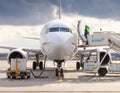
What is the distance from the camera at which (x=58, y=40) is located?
1878cm

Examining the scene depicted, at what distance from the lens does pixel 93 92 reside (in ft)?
43.3

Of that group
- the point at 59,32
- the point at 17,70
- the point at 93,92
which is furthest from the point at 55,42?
the point at 93,92

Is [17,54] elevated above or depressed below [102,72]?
above

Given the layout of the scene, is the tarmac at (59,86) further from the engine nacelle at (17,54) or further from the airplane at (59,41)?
the engine nacelle at (17,54)

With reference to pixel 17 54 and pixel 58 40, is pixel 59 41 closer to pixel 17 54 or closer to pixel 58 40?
pixel 58 40

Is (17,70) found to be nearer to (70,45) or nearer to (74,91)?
(70,45)

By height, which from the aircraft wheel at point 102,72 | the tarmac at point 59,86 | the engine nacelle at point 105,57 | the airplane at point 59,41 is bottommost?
the tarmac at point 59,86

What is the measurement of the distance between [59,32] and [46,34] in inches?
48.3

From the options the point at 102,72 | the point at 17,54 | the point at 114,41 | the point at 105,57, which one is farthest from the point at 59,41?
the point at 17,54

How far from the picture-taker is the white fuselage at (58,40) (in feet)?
62.3

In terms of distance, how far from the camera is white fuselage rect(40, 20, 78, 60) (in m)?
19.0

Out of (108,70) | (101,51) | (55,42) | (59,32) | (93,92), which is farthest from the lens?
(101,51)

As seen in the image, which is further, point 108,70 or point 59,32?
point 108,70

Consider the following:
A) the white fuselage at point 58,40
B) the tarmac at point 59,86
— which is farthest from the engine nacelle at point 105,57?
the tarmac at point 59,86
